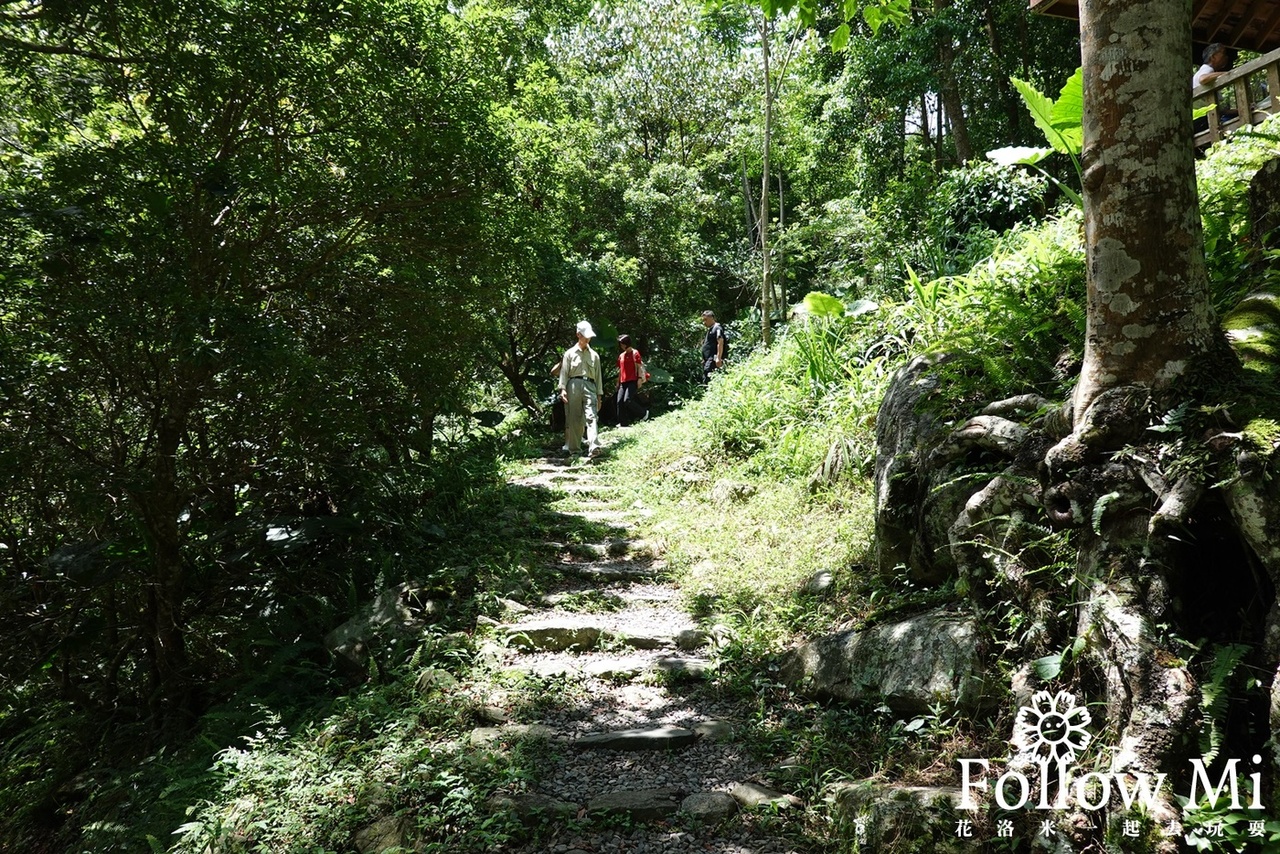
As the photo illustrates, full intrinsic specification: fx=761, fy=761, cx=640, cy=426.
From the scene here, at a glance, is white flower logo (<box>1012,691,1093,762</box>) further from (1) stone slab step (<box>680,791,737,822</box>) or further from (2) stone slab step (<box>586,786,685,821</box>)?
(2) stone slab step (<box>586,786,685,821</box>)

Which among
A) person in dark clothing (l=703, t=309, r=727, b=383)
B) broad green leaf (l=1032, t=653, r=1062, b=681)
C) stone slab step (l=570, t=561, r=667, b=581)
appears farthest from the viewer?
person in dark clothing (l=703, t=309, r=727, b=383)

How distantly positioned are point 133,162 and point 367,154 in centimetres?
159

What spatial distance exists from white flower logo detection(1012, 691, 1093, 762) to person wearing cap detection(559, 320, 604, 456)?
307 inches

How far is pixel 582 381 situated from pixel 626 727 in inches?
264

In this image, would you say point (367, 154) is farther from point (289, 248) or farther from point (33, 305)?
point (33, 305)

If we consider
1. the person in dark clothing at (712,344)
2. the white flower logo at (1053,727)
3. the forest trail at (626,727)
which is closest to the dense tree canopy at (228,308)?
the forest trail at (626,727)

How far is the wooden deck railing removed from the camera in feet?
21.7

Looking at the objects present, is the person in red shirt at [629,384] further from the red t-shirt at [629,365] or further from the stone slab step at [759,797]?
the stone slab step at [759,797]

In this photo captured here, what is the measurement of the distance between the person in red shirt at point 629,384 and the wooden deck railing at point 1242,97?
8691 mm

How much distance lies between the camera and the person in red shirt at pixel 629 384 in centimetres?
1418

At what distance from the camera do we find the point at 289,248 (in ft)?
18.9

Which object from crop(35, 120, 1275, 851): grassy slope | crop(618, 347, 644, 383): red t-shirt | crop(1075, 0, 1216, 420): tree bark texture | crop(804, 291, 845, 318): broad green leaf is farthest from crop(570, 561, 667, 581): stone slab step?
crop(618, 347, 644, 383): red t-shirt

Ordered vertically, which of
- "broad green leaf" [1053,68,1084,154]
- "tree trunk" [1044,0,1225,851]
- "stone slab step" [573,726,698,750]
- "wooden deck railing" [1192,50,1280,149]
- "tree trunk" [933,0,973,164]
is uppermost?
"tree trunk" [933,0,973,164]

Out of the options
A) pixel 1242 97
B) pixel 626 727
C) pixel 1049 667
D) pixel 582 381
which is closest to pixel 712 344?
pixel 582 381
